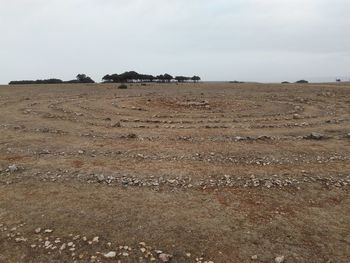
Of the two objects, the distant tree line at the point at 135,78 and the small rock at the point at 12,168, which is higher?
the distant tree line at the point at 135,78

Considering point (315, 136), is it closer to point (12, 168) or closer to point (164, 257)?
point (164, 257)

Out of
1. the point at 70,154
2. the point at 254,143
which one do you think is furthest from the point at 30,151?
the point at 254,143

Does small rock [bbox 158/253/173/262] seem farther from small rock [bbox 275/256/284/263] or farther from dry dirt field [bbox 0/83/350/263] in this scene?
small rock [bbox 275/256/284/263]

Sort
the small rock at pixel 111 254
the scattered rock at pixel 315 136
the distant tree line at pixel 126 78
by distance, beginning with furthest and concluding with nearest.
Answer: the distant tree line at pixel 126 78, the scattered rock at pixel 315 136, the small rock at pixel 111 254

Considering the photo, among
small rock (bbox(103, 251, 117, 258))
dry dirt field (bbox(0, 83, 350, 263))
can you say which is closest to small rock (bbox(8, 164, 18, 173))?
dry dirt field (bbox(0, 83, 350, 263))

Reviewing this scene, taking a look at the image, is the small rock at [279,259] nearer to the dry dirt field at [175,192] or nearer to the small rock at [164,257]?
the dry dirt field at [175,192]

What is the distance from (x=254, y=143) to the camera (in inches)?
526

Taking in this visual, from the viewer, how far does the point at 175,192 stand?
8.92 m

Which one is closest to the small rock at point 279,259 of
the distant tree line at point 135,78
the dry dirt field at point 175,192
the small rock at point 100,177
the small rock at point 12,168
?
the dry dirt field at point 175,192

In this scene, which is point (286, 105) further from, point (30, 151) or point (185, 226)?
point (185, 226)

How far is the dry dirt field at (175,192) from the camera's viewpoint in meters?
6.63

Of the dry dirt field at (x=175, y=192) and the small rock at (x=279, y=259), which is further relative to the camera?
the dry dirt field at (x=175, y=192)

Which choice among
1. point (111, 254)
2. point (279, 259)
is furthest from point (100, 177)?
point (279, 259)

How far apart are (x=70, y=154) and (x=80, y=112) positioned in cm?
868
